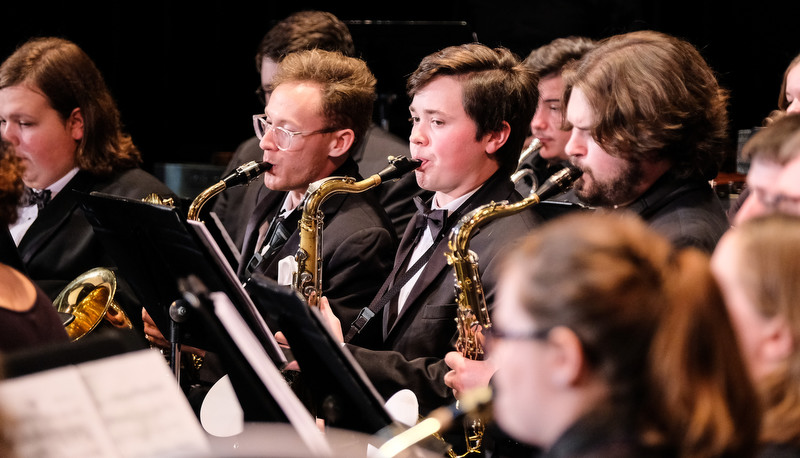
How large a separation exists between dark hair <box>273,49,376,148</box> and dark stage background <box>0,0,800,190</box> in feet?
4.69

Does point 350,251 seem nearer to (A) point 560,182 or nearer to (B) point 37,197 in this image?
(A) point 560,182

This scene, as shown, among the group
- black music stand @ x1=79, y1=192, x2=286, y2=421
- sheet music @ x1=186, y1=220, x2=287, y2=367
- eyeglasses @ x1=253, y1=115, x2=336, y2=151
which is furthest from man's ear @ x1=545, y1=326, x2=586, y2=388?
eyeglasses @ x1=253, y1=115, x2=336, y2=151

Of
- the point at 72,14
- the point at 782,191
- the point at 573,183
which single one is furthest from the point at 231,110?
the point at 782,191

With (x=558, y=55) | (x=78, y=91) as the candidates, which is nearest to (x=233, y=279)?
(x=78, y=91)

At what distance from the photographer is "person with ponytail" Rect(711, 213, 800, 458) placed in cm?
160

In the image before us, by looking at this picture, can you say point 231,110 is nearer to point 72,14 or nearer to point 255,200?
point 72,14

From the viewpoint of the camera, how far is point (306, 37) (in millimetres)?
4645

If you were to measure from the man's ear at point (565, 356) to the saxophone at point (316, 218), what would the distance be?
1779 mm

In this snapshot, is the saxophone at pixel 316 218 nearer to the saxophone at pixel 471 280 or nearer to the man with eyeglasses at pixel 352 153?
the saxophone at pixel 471 280

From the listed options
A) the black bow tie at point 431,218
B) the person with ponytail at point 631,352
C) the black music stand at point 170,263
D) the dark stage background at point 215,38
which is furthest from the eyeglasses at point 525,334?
the dark stage background at point 215,38

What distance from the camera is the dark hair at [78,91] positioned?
13.3 feet

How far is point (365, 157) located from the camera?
14.3ft

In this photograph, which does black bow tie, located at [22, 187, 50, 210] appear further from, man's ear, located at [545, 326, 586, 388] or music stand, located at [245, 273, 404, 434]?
man's ear, located at [545, 326, 586, 388]

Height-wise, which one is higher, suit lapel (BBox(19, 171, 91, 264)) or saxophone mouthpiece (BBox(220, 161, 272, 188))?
saxophone mouthpiece (BBox(220, 161, 272, 188))
